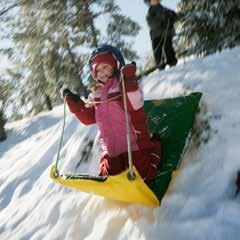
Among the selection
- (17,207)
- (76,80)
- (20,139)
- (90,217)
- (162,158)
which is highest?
(162,158)

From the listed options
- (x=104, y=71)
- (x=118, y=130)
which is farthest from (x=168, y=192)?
(x=104, y=71)

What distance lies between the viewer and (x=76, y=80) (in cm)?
1692

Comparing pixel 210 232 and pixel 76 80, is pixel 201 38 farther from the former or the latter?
pixel 76 80

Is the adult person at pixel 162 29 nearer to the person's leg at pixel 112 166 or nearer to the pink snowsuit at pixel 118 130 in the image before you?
the pink snowsuit at pixel 118 130

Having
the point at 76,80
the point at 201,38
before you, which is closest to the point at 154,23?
the point at 201,38

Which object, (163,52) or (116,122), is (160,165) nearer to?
(116,122)

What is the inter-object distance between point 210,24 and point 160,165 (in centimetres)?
420

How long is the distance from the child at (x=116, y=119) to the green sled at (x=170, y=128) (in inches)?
4.7

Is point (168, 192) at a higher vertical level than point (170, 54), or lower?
higher

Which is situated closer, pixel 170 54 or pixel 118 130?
pixel 118 130

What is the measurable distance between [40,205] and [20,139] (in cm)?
580

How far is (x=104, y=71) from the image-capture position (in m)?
5.07

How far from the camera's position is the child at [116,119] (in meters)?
4.70

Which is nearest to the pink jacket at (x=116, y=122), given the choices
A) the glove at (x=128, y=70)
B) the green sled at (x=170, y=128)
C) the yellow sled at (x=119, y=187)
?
the green sled at (x=170, y=128)
